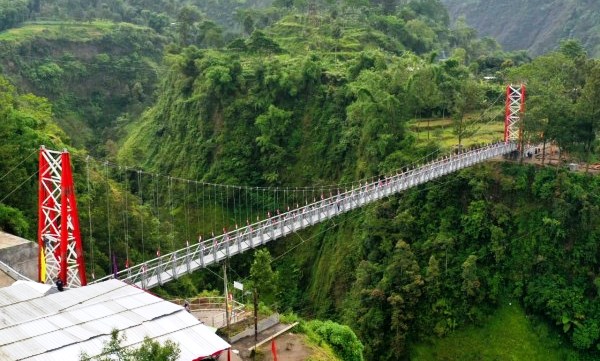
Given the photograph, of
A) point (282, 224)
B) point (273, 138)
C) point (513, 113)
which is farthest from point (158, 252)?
point (273, 138)

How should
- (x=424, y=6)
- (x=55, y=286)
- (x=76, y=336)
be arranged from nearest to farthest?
(x=76, y=336) → (x=55, y=286) → (x=424, y=6)

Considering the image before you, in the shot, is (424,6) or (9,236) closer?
(9,236)

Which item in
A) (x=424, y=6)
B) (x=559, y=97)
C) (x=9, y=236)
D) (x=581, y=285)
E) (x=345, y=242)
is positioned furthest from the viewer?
(x=424, y=6)

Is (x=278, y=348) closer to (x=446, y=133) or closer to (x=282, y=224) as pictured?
(x=282, y=224)

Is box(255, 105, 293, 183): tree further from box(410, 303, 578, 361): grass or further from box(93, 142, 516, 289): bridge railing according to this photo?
box(410, 303, 578, 361): grass

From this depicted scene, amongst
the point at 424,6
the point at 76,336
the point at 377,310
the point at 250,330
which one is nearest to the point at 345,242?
the point at 377,310

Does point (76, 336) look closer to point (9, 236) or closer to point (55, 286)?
point (55, 286)

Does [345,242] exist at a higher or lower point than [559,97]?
lower
